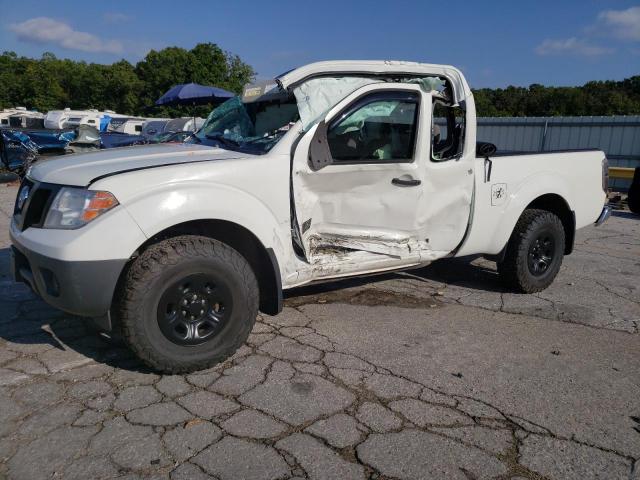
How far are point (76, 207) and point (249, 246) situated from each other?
3.56 feet

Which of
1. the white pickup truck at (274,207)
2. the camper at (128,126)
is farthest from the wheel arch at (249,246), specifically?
the camper at (128,126)

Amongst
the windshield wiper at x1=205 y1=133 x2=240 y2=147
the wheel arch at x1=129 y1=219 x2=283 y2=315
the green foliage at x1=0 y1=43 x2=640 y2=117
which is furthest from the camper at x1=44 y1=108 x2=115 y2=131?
the wheel arch at x1=129 y1=219 x2=283 y2=315

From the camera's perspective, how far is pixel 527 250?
4973mm

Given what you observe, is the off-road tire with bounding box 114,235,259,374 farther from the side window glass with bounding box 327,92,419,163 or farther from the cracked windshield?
the side window glass with bounding box 327,92,419,163

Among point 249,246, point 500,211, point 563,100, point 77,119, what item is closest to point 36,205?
point 249,246

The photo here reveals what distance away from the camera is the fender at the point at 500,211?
181 inches

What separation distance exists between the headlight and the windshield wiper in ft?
4.16

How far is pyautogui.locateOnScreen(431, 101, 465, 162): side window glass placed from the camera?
4383 mm

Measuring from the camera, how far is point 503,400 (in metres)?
3.13

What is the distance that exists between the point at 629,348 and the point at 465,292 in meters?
1.57

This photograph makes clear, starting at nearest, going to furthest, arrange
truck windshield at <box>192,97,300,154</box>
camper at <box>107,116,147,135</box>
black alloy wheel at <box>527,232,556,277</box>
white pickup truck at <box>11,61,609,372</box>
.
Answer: white pickup truck at <box>11,61,609,372</box>
truck windshield at <box>192,97,300,154</box>
black alloy wheel at <box>527,232,556,277</box>
camper at <box>107,116,147,135</box>

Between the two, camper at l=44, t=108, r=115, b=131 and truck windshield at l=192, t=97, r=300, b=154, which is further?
camper at l=44, t=108, r=115, b=131

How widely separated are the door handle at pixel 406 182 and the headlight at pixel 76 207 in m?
2.00

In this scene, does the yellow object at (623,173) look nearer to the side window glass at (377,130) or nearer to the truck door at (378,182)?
the truck door at (378,182)
